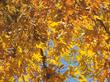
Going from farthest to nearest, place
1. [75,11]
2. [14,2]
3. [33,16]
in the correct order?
[14,2], [33,16], [75,11]

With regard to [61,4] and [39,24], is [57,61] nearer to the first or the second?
[39,24]

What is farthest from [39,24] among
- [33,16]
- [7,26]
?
[7,26]

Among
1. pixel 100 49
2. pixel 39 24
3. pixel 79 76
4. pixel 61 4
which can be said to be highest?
pixel 61 4

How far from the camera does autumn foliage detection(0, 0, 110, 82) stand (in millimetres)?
6059

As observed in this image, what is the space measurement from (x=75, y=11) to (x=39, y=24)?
3.29 ft

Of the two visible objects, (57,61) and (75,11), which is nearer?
(75,11)

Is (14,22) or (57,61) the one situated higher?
(14,22)

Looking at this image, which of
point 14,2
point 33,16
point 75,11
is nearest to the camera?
point 75,11

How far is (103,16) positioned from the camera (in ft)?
21.2

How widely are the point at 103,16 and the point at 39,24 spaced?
125 cm

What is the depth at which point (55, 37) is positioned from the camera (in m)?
6.51

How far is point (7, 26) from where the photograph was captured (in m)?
6.97

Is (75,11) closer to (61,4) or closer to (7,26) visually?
(61,4)

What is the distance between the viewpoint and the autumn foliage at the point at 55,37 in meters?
6.06
